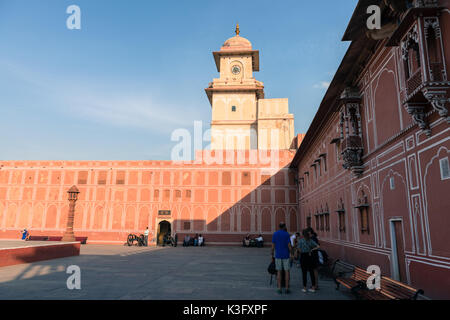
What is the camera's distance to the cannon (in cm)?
2869

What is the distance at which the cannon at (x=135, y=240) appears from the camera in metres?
28.7

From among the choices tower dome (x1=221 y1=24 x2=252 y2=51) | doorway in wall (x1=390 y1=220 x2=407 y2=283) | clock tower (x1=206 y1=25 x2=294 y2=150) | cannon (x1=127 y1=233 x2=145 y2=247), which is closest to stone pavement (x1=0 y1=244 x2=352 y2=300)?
doorway in wall (x1=390 y1=220 x2=407 y2=283)

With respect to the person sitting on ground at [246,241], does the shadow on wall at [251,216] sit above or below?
above

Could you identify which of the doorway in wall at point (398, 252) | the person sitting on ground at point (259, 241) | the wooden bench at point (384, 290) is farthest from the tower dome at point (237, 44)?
the wooden bench at point (384, 290)

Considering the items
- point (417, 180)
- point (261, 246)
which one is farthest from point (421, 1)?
point (261, 246)

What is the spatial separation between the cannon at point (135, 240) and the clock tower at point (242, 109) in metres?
15.7

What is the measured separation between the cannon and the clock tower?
51.4ft

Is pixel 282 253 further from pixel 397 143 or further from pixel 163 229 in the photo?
pixel 163 229

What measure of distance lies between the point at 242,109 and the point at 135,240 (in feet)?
69.1

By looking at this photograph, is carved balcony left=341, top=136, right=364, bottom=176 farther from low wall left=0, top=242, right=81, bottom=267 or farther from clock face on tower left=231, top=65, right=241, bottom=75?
clock face on tower left=231, top=65, right=241, bottom=75

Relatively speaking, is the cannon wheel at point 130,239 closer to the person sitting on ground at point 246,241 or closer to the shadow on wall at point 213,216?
the shadow on wall at point 213,216

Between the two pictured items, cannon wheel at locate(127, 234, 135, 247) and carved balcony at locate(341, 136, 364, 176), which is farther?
cannon wheel at locate(127, 234, 135, 247)

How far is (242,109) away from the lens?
133 ft
